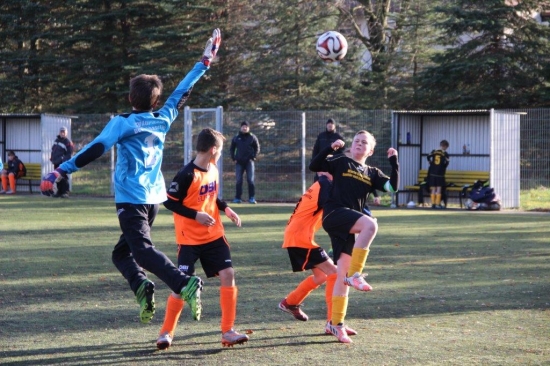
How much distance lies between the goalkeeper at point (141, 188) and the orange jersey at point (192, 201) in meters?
0.13

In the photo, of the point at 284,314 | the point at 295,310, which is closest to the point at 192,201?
the point at 295,310

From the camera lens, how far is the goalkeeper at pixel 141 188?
597cm

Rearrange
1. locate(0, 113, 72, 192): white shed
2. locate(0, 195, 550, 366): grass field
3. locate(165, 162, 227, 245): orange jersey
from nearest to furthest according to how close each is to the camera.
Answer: locate(0, 195, 550, 366): grass field → locate(165, 162, 227, 245): orange jersey → locate(0, 113, 72, 192): white shed

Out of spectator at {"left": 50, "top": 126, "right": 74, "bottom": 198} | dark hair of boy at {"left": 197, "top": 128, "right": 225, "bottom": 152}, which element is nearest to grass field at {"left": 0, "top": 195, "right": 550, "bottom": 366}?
dark hair of boy at {"left": 197, "top": 128, "right": 225, "bottom": 152}

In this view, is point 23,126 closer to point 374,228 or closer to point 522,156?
point 522,156

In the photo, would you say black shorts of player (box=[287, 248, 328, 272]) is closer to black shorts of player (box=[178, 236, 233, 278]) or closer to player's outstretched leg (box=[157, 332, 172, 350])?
black shorts of player (box=[178, 236, 233, 278])

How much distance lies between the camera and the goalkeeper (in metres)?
5.97

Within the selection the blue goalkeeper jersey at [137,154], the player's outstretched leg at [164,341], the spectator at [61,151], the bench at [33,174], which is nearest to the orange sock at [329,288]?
the player's outstretched leg at [164,341]

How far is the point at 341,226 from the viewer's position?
6.83 m

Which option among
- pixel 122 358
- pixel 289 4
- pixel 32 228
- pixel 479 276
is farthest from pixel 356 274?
pixel 289 4

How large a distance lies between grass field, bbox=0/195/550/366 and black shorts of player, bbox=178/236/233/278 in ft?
1.95

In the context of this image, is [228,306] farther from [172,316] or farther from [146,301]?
[146,301]

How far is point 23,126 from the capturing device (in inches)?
1128

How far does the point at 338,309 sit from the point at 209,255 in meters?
1.11
